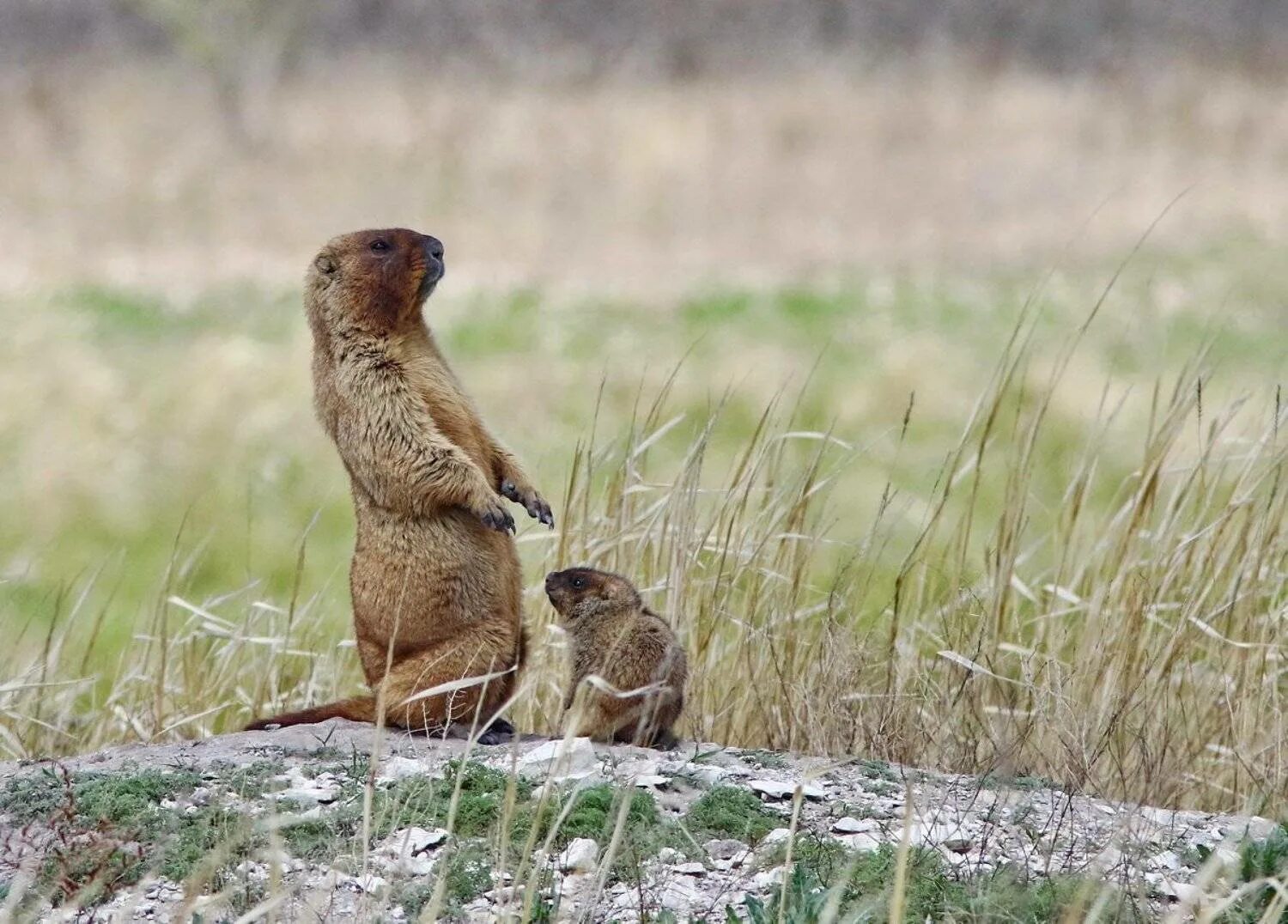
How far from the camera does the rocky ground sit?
11.0 ft

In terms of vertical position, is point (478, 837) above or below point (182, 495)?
above

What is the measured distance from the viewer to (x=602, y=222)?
2433 cm

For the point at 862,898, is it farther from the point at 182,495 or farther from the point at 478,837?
the point at 182,495

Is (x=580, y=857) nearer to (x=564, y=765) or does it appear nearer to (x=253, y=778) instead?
(x=564, y=765)

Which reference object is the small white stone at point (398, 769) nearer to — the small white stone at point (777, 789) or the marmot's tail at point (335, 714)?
the marmot's tail at point (335, 714)

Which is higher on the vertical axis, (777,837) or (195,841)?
(777,837)

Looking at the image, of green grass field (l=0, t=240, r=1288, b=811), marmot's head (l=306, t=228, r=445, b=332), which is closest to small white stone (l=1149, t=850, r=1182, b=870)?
green grass field (l=0, t=240, r=1288, b=811)

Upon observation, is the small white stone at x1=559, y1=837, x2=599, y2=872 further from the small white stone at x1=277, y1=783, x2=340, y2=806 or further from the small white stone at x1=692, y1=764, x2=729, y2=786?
the small white stone at x1=277, y1=783, x2=340, y2=806

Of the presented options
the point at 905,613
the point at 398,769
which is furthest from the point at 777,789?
the point at 905,613

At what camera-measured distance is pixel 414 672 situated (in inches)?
167

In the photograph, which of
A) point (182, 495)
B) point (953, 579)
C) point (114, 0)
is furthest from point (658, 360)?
point (114, 0)

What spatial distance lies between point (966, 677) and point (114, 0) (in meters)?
29.4

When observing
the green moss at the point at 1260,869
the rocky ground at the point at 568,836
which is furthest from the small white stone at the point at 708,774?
the green moss at the point at 1260,869

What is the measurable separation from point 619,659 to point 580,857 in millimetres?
811
